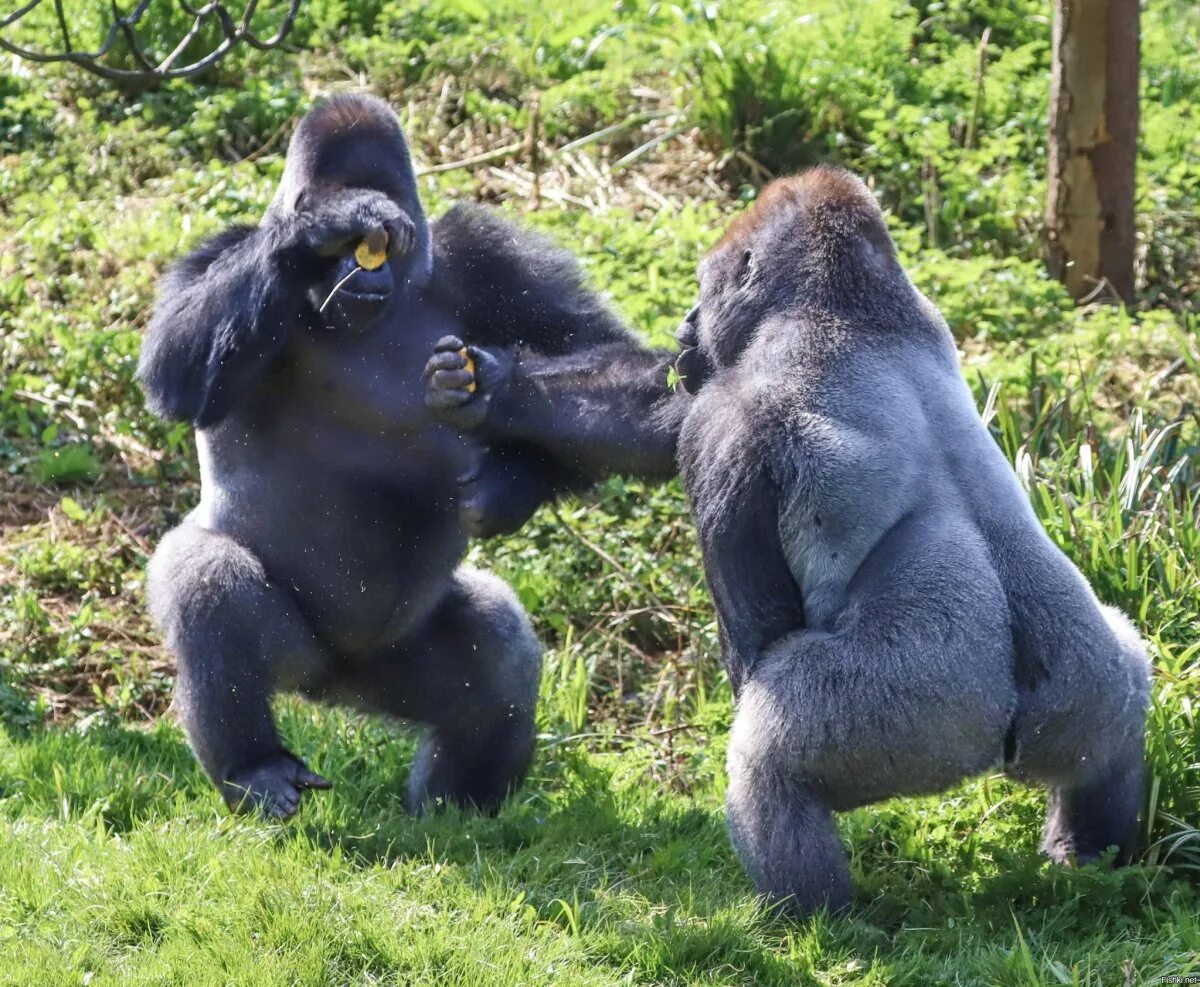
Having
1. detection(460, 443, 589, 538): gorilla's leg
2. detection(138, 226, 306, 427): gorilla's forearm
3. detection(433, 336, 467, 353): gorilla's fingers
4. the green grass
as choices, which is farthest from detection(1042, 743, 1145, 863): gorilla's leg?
detection(138, 226, 306, 427): gorilla's forearm

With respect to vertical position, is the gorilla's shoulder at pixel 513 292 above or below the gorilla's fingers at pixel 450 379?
above

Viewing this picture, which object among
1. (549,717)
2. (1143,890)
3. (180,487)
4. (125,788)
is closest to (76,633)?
(180,487)

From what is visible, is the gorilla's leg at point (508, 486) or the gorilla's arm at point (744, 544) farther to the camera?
the gorilla's leg at point (508, 486)

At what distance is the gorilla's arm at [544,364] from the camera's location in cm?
380

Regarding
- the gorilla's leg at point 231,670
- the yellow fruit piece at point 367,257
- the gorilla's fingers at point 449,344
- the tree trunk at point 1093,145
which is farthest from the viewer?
the tree trunk at point 1093,145

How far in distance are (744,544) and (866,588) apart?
266 millimetres

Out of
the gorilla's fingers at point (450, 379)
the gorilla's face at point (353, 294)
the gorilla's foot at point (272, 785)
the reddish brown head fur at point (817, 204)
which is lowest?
the gorilla's foot at point (272, 785)

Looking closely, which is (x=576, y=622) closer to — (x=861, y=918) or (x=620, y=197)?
(x=861, y=918)

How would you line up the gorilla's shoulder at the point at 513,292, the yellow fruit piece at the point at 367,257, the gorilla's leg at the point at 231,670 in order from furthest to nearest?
1. the gorilla's shoulder at the point at 513,292
2. the yellow fruit piece at the point at 367,257
3. the gorilla's leg at the point at 231,670

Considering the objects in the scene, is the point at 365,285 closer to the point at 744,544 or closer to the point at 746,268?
the point at 746,268

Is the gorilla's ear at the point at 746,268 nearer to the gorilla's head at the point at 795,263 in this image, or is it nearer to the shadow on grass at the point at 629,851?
the gorilla's head at the point at 795,263

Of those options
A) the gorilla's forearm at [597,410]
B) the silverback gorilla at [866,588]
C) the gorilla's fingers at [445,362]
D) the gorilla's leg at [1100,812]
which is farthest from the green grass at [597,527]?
the gorilla's fingers at [445,362]

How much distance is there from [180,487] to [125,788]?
193 centimetres

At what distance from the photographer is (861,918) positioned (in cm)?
338
